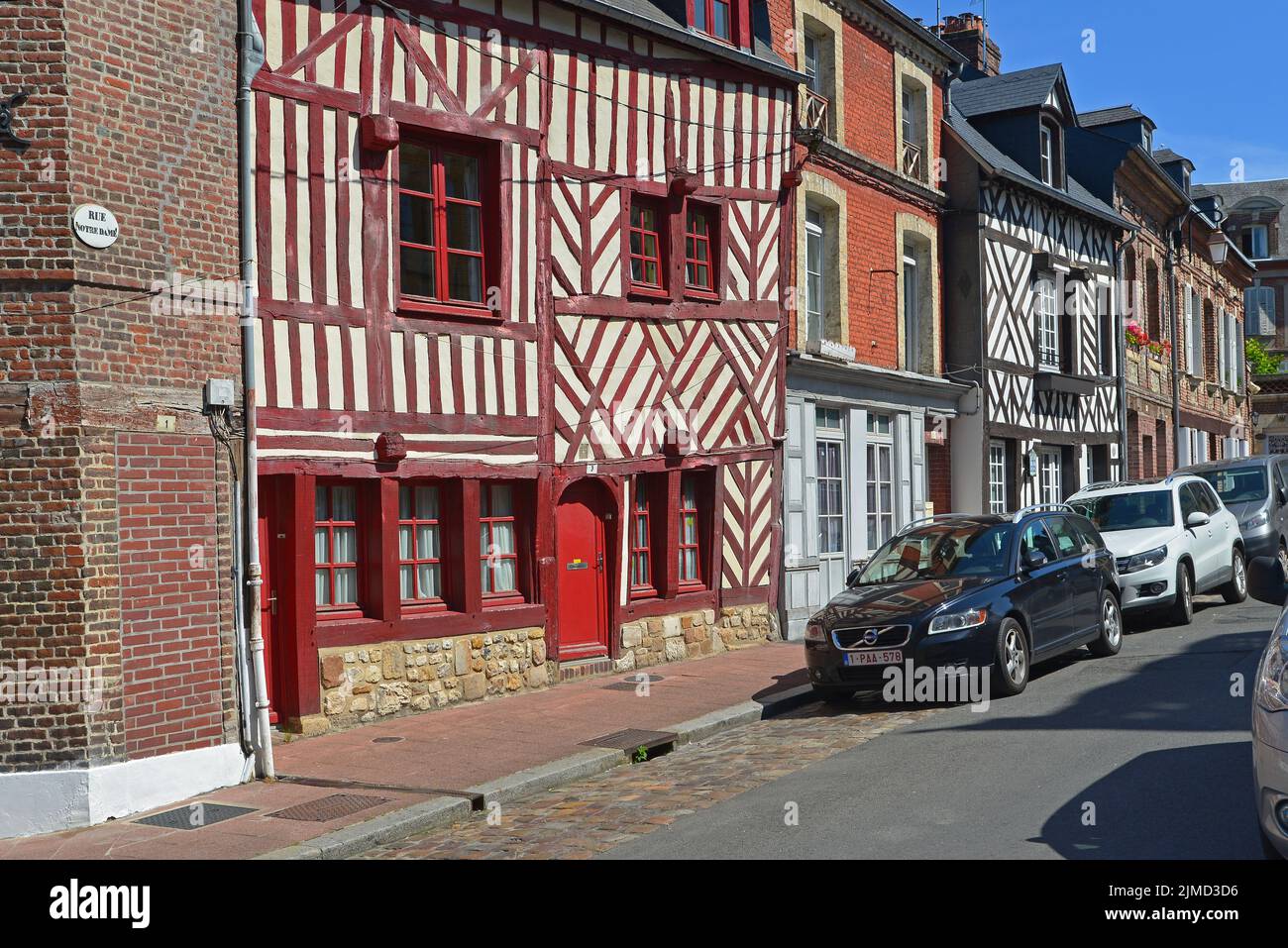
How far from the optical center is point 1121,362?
87.1 feet

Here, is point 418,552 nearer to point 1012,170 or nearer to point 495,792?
point 495,792

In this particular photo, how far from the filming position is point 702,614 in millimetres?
14438

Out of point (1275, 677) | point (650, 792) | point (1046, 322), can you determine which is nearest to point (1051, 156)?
point (1046, 322)

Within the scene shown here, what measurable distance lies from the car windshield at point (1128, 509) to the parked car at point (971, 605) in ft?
9.19

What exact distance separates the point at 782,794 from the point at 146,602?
14.6 feet

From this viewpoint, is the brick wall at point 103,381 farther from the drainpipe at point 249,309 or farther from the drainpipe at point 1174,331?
the drainpipe at point 1174,331

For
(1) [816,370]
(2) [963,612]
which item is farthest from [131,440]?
(1) [816,370]

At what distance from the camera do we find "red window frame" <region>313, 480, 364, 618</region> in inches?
415

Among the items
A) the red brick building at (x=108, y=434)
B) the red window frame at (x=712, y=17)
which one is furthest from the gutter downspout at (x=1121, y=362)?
the red brick building at (x=108, y=434)

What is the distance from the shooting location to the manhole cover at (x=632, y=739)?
31.4 feet

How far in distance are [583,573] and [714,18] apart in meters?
6.92

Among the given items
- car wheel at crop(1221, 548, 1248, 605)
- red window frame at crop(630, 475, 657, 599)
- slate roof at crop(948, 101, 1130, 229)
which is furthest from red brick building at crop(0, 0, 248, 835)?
slate roof at crop(948, 101, 1130, 229)

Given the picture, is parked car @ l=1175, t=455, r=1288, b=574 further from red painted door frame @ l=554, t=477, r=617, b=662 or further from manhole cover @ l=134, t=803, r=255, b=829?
manhole cover @ l=134, t=803, r=255, b=829

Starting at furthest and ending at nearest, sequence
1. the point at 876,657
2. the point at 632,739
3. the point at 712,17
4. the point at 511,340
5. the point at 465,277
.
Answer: the point at 712,17, the point at 511,340, the point at 465,277, the point at 876,657, the point at 632,739
